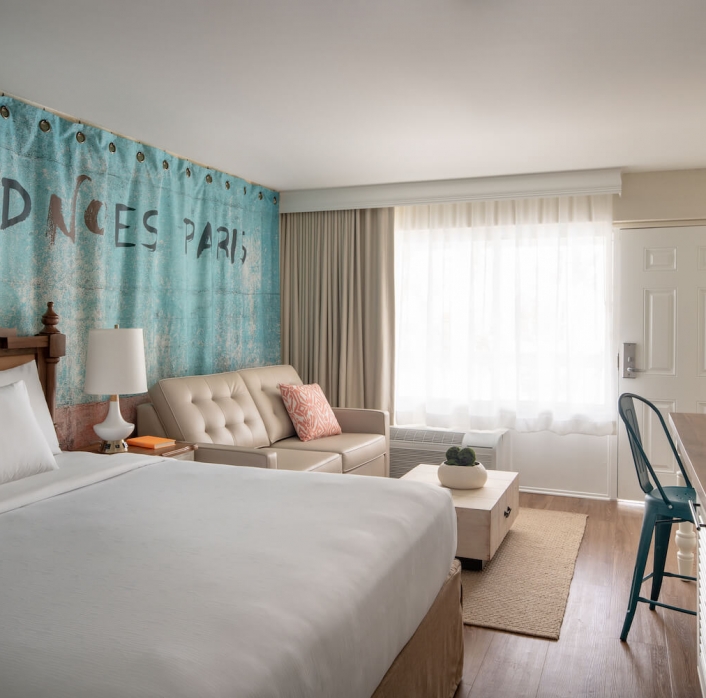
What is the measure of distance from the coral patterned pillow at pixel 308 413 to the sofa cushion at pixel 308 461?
0.36 m

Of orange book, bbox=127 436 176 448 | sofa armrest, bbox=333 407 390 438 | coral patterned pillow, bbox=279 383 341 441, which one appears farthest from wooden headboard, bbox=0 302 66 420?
sofa armrest, bbox=333 407 390 438

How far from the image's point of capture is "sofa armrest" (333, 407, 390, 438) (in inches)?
188

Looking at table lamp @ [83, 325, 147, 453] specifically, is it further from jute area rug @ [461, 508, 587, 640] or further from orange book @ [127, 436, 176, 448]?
jute area rug @ [461, 508, 587, 640]

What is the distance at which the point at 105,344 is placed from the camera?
3.19m

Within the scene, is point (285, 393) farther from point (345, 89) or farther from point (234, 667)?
point (234, 667)

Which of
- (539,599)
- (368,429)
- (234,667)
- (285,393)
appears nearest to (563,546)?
(539,599)

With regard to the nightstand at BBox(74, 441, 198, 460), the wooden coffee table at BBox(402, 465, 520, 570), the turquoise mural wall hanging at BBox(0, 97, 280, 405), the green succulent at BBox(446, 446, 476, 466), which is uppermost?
the turquoise mural wall hanging at BBox(0, 97, 280, 405)

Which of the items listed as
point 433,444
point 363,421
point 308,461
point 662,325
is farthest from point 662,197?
point 308,461

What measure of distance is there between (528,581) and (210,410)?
208 cm

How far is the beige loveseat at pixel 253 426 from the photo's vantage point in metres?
3.73

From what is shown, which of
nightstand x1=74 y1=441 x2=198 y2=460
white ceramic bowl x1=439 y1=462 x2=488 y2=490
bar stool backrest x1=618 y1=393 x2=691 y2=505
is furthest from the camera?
white ceramic bowl x1=439 y1=462 x2=488 y2=490

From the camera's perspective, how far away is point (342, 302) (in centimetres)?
541

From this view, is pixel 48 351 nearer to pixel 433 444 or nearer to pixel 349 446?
pixel 349 446

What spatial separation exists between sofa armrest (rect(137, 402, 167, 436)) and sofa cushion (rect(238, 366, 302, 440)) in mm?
813
